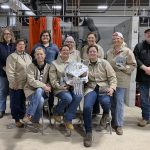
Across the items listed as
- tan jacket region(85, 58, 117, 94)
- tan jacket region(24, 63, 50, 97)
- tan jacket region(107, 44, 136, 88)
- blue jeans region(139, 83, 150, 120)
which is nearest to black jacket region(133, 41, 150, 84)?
blue jeans region(139, 83, 150, 120)

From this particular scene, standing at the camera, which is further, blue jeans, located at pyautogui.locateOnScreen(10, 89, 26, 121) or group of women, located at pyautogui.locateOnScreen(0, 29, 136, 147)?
blue jeans, located at pyautogui.locateOnScreen(10, 89, 26, 121)

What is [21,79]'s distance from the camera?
393 cm

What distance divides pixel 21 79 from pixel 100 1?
9517 millimetres

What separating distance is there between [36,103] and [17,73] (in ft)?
1.85

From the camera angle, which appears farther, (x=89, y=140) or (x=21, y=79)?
(x=21, y=79)

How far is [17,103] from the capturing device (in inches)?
158

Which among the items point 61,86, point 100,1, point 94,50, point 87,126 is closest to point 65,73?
point 61,86

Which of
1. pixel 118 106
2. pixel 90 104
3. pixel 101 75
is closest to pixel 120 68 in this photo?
pixel 101 75

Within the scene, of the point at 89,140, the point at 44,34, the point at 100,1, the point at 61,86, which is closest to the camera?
the point at 89,140

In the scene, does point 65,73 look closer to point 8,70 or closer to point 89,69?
point 89,69

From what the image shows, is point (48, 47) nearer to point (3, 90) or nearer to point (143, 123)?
point (3, 90)

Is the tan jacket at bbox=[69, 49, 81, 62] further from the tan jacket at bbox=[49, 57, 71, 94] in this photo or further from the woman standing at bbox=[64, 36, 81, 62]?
the tan jacket at bbox=[49, 57, 71, 94]

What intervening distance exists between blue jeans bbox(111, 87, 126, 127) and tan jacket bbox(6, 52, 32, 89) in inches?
50.7

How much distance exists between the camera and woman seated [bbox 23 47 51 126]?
3.70 meters
